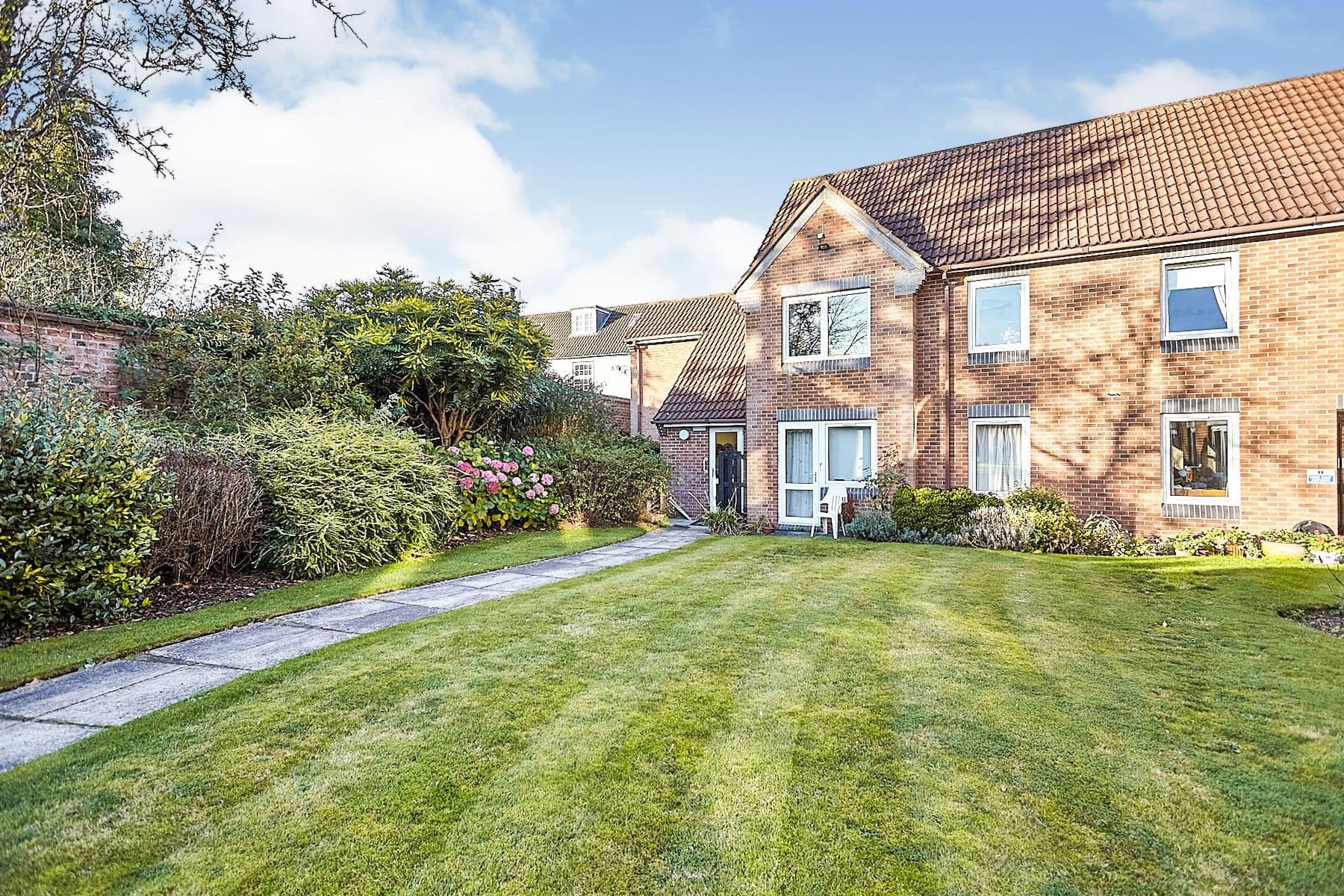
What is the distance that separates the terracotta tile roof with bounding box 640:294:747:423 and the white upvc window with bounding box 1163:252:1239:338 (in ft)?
28.1

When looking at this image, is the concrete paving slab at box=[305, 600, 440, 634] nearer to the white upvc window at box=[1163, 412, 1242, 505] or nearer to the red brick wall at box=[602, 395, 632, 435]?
the white upvc window at box=[1163, 412, 1242, 505]

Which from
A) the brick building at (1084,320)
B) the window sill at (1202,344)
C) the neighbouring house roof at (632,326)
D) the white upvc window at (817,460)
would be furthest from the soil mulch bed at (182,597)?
the neighbouring house roof at (632,326)

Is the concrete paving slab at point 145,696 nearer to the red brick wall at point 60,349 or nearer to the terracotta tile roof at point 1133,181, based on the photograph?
the red brick wall at point 60,349

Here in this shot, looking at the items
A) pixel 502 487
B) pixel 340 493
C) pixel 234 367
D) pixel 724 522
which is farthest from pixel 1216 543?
pixel 234 367

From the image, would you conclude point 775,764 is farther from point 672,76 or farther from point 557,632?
point 672,76

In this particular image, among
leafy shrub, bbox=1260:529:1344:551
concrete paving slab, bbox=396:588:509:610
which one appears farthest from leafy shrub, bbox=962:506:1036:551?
concrete paving slab, bbox=396:588:509:610

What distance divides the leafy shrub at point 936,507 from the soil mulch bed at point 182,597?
34.9 ft

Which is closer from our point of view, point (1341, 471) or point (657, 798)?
point (657, 798)

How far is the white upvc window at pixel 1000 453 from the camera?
13.6m

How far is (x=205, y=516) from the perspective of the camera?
7.87 m

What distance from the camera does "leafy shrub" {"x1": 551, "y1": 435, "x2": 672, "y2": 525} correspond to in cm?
1483

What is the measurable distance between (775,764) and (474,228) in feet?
63.2

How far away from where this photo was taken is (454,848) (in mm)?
2873

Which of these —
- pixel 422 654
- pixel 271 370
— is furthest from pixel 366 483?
pixel 422 654
